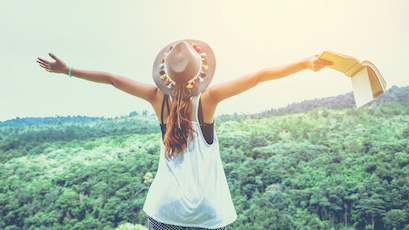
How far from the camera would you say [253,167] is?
4016 mm

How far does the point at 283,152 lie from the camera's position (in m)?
3.96

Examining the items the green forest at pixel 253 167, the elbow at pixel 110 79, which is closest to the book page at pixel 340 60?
the elbow at pixel 110 79

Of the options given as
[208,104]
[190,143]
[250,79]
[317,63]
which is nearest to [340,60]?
[317,63]

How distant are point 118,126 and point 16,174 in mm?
1261

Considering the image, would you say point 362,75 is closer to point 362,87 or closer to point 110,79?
point 362,87

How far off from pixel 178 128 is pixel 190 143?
65mm

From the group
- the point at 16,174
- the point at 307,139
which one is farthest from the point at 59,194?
the point at 307,139

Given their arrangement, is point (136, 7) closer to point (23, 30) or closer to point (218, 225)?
point (23, 30)

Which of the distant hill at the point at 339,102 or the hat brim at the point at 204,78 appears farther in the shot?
the distant hill at the point at 339,102

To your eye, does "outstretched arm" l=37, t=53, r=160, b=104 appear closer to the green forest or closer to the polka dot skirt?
the polka dot skirt

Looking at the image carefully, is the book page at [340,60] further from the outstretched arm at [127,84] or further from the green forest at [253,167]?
the green forest at [253,167]

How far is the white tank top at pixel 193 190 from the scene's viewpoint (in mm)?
1218

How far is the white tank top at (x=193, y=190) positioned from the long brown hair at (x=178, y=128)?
0.06 ft

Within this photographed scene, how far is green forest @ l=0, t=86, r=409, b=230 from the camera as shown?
3.65 meters
